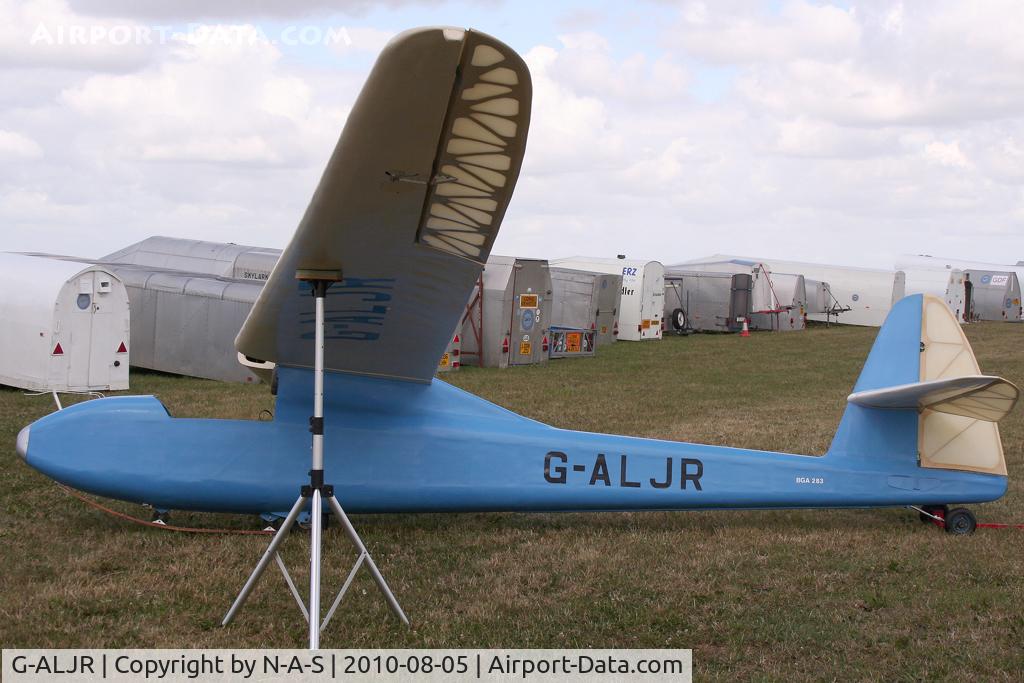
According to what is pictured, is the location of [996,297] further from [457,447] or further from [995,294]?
[457,447]

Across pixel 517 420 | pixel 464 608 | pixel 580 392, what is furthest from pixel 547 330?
pixel 464 608

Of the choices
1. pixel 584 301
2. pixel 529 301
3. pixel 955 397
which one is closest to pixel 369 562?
pixel 955 397

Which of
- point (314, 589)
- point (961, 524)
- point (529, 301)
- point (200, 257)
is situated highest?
point (200, 257)

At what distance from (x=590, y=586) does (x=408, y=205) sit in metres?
2.99

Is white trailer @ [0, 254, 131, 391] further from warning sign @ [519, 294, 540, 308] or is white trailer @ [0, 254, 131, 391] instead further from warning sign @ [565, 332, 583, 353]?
warning sign @ [565, 332, 583, 353]

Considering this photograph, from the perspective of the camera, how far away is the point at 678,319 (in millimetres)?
37562

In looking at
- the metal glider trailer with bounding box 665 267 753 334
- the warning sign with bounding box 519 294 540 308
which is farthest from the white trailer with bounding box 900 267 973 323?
the warning sign with bounding box 519 294 540 308

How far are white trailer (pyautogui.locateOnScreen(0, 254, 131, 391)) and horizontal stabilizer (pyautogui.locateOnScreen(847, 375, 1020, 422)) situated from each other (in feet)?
41.8

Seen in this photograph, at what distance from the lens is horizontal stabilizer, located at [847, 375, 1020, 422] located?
6633mm

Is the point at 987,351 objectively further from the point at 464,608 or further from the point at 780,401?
the point at 464,608

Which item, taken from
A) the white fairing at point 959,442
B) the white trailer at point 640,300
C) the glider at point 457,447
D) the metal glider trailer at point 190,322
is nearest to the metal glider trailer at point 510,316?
Answer: the metal glider trailer at point 190,322

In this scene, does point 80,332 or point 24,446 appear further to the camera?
point 80,332

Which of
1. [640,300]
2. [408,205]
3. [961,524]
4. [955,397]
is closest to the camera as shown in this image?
[408,205]

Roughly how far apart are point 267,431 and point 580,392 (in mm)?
11170
